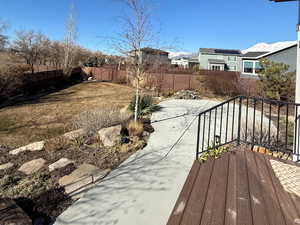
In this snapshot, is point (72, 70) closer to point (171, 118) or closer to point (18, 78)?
point (18, 78)

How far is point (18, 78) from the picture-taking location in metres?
10.6

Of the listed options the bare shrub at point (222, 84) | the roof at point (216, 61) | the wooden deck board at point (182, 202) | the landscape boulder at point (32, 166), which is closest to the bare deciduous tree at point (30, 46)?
the bare shrub at point (222, 84)

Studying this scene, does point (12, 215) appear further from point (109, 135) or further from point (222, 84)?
point (222, 84)

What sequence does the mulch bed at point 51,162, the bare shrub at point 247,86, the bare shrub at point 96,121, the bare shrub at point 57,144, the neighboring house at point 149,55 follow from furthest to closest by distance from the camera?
1. the bare shrub at point 247,86
2. the neighboring house at point 149,55
3. the bare shrub at point 96,121
4. the bare shrub at point 57,144
5. the mulch bed at point 51,162

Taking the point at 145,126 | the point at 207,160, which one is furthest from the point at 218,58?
the point at 207,160

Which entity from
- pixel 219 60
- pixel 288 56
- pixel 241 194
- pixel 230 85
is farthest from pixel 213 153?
pixel 219 60

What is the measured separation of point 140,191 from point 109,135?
6.56 feet

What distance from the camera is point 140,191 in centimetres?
262

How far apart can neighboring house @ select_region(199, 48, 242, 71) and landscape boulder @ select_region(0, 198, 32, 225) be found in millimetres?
30597

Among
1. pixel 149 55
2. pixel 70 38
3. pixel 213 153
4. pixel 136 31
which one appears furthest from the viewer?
pixel 70 38

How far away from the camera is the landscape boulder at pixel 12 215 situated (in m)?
1.93

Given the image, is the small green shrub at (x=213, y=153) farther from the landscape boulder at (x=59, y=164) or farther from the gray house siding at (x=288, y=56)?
the gray house siding at (x=288, y=56)

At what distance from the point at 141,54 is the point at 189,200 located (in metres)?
4.31

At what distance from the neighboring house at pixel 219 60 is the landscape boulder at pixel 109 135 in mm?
28046
